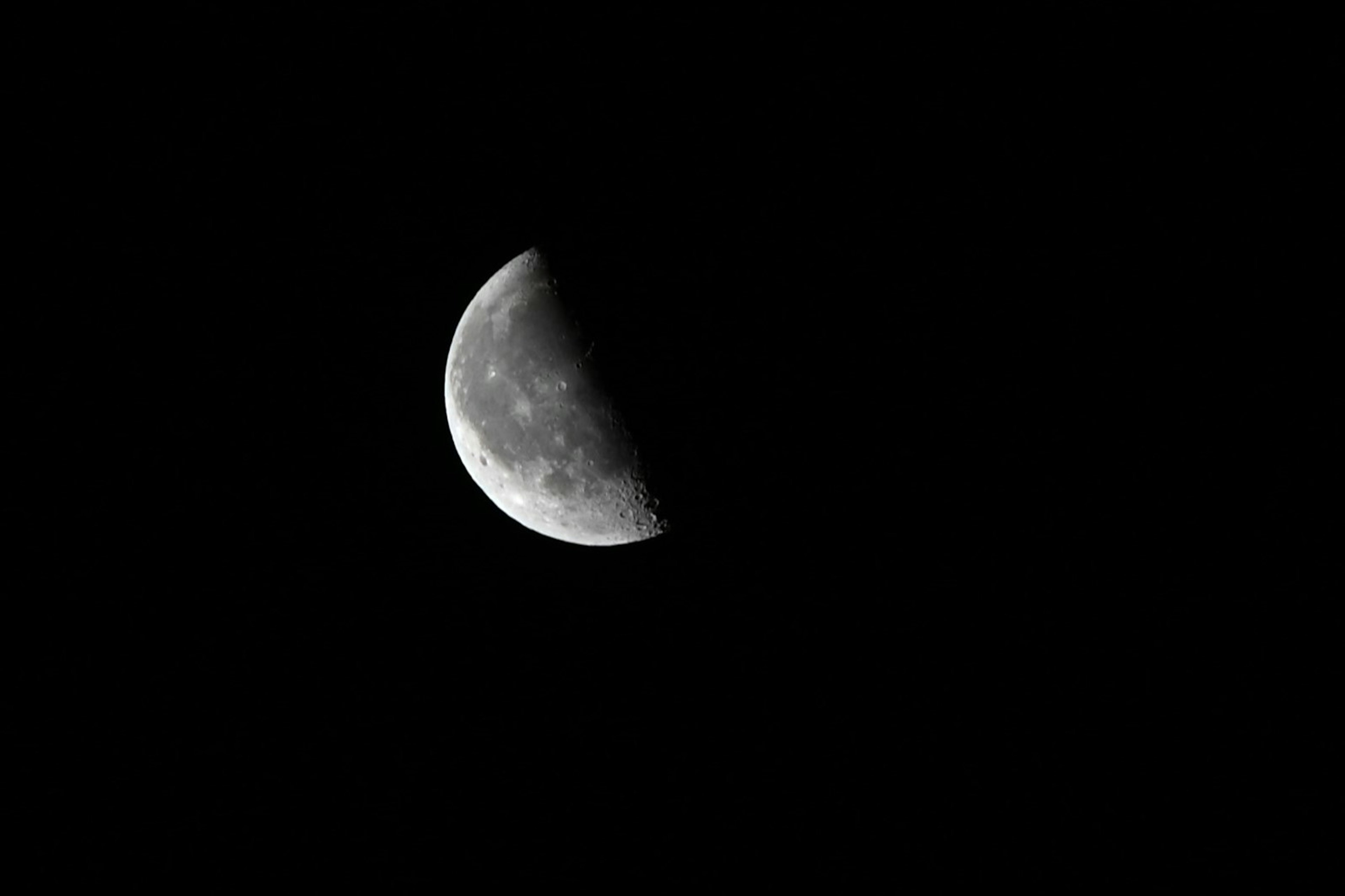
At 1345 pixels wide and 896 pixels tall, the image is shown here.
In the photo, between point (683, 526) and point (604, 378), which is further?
point (683, 526)

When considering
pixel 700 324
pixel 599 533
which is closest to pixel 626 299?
pixel 700 324

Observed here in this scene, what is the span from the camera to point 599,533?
3965 millimetres

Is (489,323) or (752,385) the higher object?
(489,323)

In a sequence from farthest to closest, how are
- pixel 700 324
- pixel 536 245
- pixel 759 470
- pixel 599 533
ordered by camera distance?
pixel 599 533 < pixel 536 245 < pixel 759 470 < pixel 700 324

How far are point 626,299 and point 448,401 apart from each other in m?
1.25

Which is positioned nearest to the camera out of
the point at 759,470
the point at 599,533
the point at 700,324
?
the point at 700,324

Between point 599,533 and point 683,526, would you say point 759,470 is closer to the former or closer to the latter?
point 683,526

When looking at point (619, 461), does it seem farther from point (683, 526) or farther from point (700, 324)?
point (700, 324)

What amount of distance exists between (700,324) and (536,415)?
30.3 inches

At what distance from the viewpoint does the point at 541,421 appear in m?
3.47

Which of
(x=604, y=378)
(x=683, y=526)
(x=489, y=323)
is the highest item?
(x=489, y=323)

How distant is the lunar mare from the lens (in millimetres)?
3395

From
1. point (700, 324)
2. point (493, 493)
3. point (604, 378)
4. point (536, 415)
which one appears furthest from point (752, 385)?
point (493, 493)

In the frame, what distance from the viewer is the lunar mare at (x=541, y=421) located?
11.1 feet
